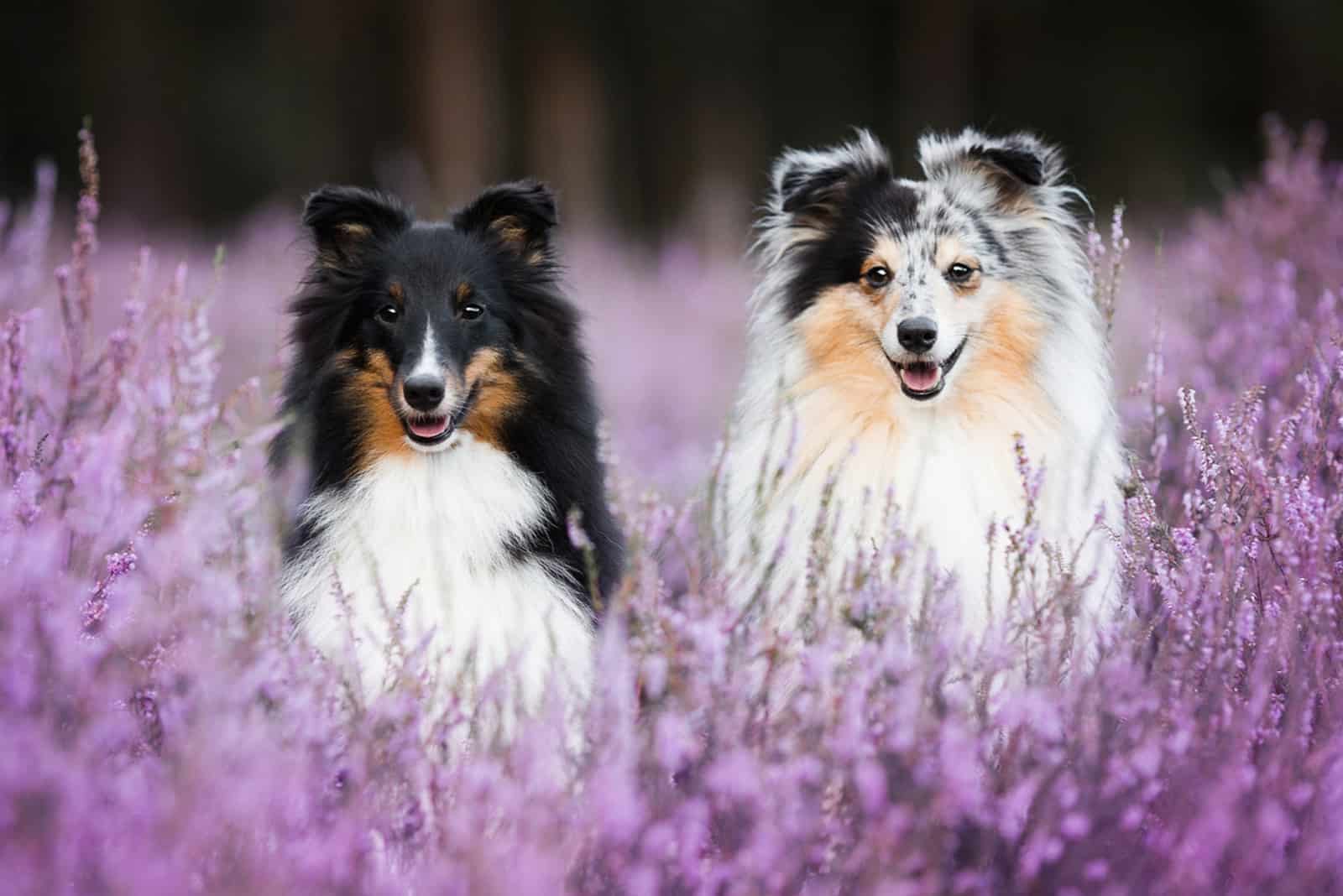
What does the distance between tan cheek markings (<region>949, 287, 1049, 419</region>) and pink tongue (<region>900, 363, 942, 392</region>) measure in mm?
71

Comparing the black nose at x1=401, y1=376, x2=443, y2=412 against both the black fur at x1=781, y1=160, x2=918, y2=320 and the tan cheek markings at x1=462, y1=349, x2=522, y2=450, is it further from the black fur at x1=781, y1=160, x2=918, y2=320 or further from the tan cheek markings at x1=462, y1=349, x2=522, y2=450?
the black fur at x1=781, y1=160, x2=918, y2=320


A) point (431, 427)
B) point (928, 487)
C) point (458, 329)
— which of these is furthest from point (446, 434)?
point (928, 487)

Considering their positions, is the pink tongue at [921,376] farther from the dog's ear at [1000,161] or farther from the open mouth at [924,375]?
the dog's ear at [1000,161]

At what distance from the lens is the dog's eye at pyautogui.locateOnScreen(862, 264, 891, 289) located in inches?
167

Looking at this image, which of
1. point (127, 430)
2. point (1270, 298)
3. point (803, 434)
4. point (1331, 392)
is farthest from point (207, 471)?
point (1270, 298)

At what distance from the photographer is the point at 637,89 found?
2642 centimetres

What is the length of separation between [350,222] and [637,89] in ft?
76.6

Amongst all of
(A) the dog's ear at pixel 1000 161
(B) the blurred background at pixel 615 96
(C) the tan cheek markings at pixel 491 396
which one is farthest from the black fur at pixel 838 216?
(B) the blurred background at pixel 615 96

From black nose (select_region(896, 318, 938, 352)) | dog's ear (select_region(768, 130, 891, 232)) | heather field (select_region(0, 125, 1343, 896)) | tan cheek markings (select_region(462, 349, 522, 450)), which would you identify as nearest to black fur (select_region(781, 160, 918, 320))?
dog's ear (select_region(768, 130, 891, 232))

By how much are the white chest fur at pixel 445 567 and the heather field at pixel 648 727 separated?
230mm

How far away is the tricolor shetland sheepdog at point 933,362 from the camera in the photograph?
3.83 meters

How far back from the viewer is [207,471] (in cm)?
287

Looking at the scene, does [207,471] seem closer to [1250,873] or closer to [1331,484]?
[1250,873]

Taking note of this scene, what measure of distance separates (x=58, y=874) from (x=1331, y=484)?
325cm
